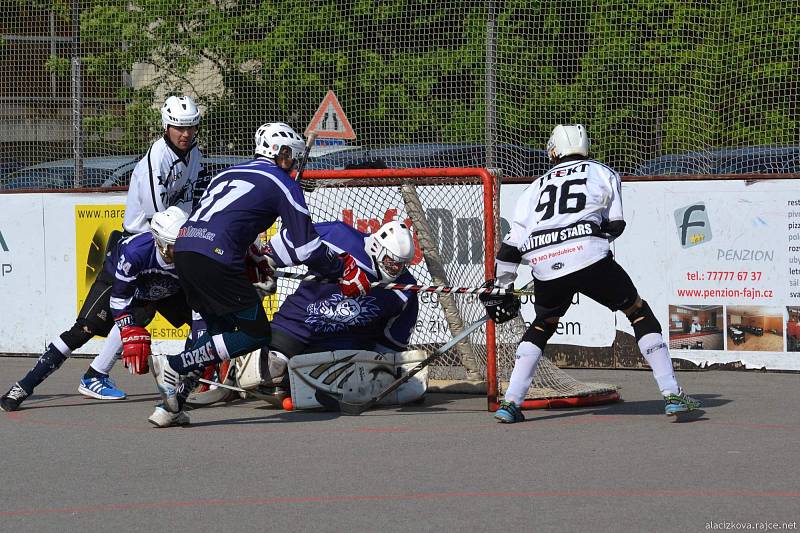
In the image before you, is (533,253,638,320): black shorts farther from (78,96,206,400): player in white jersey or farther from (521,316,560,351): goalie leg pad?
(78,96,206,400): player in white jersey

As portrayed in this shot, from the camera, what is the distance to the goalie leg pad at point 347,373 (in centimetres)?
747

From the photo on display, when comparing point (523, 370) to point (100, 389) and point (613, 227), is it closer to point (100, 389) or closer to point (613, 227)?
point (613, 227)

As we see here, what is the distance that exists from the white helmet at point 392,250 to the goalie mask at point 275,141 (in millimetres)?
707

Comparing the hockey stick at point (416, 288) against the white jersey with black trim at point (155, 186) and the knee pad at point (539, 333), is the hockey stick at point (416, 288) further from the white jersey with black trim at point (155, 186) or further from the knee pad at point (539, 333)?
the white jersey with black trim at point (155, 186)

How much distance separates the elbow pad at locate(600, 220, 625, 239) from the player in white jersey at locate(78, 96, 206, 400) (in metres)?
2.63

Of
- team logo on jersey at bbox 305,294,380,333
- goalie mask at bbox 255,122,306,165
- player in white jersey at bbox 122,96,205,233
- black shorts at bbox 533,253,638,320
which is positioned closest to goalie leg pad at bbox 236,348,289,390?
team logo on jersey at bbox 305,294,380,333

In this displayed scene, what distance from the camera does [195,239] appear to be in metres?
6.76

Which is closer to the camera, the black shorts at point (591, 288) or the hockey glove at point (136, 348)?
the black shorts at point (591, 288)

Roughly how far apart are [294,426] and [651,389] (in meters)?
2.62

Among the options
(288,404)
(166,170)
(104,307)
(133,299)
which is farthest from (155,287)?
(288,404)

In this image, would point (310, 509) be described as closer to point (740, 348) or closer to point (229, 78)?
point (740, 348)

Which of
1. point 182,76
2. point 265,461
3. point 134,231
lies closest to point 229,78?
point 182,76

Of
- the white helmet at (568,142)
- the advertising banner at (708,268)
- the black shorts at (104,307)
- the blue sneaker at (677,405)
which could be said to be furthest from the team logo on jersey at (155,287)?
the blue sneaker at (677,405)

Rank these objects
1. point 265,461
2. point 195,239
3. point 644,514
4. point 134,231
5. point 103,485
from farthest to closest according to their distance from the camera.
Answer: point 134,231 < point 195,239 < point 265,461 < point 103,485 < point 644,514
